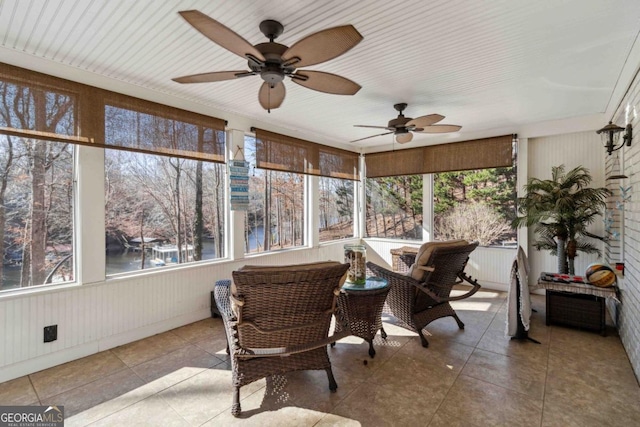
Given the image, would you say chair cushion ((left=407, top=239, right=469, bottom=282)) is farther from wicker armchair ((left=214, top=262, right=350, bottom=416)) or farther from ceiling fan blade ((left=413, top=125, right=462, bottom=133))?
ceiling fan blade ((left=413, top=125, right=462, bottom=133))

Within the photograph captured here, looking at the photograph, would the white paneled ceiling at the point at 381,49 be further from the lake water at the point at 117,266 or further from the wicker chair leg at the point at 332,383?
the wicker chair leg at the point at 332,383

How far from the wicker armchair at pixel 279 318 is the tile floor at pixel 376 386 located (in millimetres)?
231

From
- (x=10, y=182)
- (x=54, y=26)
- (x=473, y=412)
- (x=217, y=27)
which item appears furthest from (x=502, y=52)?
(x=10, y=182)

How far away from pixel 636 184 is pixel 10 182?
5.46m

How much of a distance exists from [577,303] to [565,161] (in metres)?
2.32

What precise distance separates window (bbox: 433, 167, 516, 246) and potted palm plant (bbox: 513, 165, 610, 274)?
0.55 meters

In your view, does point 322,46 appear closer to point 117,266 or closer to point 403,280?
point 403,280

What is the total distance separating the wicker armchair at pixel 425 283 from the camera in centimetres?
303

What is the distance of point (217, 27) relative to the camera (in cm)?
159

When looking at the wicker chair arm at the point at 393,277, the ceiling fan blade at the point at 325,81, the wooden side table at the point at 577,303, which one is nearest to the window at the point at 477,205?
the wooden side table at the point at 577,303

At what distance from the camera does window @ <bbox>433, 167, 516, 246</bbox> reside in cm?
506

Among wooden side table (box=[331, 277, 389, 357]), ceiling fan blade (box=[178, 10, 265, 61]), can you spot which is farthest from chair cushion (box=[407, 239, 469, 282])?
ceiling fan blade (box=[178, 10, 265, 61])

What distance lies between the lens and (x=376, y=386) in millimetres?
2363

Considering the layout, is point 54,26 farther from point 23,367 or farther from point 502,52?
point 502,52
